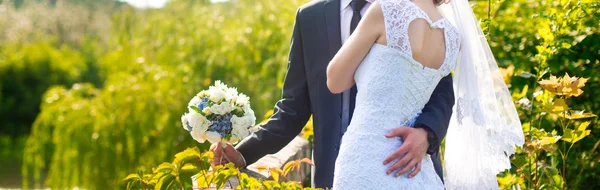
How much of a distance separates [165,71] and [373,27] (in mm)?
6402

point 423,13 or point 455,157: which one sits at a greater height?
point 423,13

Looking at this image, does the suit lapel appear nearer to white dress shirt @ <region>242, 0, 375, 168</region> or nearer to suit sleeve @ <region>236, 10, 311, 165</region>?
white dress shirt @ <region>242, 0, 375, 168</region>

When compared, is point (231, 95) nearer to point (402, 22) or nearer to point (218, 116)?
point (218, 116)

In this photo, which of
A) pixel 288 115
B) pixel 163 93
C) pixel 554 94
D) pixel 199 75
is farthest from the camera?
pixel 199 75

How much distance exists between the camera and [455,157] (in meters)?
2.29

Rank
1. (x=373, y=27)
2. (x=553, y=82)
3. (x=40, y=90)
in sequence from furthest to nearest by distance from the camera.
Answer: (x=40, y=90) < (x=553, y=82) < (x=373, y=27)

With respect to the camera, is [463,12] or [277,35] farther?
[277,35]

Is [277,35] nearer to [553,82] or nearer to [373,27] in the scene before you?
[553,82]

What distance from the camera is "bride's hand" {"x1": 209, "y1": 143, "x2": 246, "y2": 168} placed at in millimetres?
2293

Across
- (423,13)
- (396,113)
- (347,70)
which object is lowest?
(396,113)

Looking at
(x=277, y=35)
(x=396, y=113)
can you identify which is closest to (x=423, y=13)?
(x=396, y=113)

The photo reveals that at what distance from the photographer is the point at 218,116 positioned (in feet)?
6.97

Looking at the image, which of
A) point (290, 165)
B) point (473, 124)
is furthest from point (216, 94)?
point (473, 124)

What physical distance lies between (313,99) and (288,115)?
131 millimetres
